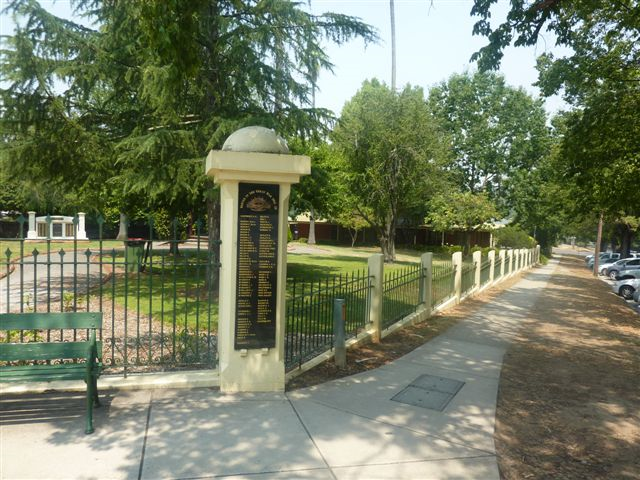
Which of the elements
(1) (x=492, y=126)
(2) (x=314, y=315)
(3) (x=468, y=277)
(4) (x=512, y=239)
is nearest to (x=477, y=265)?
(3) (x=468, y=277)

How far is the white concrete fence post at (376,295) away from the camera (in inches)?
344

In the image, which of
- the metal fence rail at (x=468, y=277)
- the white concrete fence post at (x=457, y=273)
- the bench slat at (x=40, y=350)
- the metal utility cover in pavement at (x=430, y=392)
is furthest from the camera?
Answer: the metal fence rail at (x=468, y=277)

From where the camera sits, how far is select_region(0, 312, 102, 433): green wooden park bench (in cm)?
462

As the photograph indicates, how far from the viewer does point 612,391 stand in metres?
6.80

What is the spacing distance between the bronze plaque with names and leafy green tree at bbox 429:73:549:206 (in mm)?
45976

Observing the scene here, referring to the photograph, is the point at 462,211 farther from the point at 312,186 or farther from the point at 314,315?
the point at 314,315

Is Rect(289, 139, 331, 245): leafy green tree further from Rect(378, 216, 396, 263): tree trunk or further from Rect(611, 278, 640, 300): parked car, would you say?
Rect(611, 278, 640, 300): parked car

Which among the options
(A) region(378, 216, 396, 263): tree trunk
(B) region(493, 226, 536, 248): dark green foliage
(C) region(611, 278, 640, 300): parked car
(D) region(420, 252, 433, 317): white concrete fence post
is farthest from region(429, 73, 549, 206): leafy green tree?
(D) region(420, 252, 433, 317): white concrete fence post

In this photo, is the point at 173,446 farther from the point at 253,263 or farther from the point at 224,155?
the point at 224,155

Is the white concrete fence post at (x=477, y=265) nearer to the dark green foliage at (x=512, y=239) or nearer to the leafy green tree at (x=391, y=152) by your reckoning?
the leafy green tree at (x=391, y=152)

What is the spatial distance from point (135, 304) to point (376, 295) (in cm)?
635

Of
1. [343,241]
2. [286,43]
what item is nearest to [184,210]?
[286,43]

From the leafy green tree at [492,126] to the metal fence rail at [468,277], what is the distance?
3373 centimetres

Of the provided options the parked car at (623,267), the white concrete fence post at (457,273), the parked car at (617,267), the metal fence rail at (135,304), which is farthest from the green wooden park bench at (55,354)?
the parked car at (617,267)
